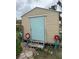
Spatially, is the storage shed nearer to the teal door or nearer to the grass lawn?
the teal door

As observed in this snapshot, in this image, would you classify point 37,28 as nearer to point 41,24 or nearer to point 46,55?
point 41,24

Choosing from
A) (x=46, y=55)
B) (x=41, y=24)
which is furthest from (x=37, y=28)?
(x=46, y=55)

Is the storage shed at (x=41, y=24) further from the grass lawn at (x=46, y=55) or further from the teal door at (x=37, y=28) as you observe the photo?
the grass lawn at (x=46, y=55)

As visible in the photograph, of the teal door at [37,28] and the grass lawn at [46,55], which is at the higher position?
the teal door at [37,28]

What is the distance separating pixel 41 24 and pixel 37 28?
0.28 ft

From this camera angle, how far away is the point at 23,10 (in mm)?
1734

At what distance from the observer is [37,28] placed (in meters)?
1.77

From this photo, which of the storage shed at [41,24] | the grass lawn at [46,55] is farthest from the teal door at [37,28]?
the grass lawn at [46,55]

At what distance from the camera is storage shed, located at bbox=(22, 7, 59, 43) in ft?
5.71

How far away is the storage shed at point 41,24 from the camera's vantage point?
5.71ft
